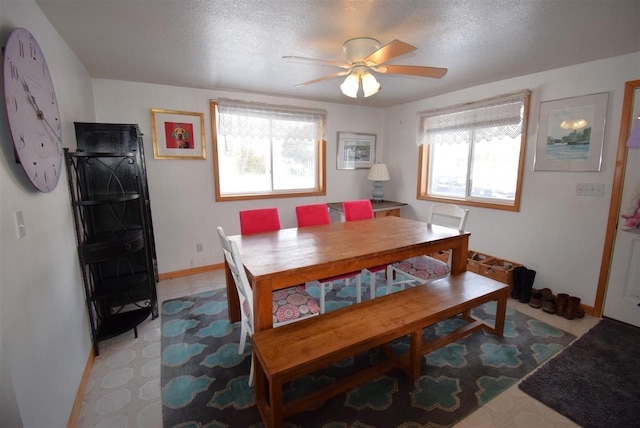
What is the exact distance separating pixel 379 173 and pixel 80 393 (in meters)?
3.96

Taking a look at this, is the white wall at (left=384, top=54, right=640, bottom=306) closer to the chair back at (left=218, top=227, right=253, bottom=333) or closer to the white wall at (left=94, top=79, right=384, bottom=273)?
the white wall at (left=94, top=79, right=384, bottom=273)

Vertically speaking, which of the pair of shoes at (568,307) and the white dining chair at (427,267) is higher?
the white dining chair at (427,267)

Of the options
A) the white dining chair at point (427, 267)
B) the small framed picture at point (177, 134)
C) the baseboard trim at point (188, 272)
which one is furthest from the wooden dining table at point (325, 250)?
the small framed picture at point (177, 134)

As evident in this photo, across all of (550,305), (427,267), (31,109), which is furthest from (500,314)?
(31,109)

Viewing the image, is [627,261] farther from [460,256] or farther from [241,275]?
[241,275]

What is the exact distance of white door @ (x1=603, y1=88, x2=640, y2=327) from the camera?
94.1 inches

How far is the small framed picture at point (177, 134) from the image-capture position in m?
3.26

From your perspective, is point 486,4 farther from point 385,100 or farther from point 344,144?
point 344,144

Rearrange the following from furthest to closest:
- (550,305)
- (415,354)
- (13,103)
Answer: (550,305) → (415,354) → (13,103)

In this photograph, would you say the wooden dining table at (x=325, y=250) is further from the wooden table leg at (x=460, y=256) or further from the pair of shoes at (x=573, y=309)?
the pair of shoes at (x=573, y=309)

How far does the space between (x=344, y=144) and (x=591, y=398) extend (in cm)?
375

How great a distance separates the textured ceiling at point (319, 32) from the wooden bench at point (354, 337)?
1.79 meters

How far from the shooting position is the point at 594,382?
6.02 feet

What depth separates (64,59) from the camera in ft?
6.76
